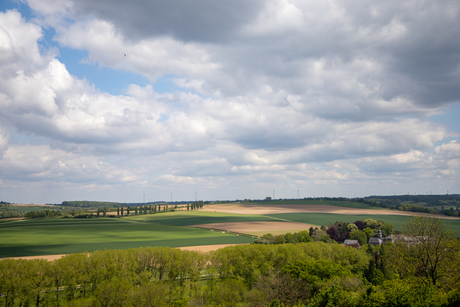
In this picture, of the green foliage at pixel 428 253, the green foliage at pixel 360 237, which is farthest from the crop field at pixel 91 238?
the green foliage at pixel 428 253

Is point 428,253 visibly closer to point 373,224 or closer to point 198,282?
point 198,282

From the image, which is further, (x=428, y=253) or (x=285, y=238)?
(x=285, y=238)

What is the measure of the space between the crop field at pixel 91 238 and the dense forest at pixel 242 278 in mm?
39576

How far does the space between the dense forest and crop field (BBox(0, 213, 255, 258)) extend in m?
39.6

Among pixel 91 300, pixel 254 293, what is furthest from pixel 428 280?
pixel 91 300

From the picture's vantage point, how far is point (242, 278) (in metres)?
69.1

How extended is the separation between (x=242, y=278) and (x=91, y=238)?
81.5 meters

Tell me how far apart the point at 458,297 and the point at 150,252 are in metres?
57.8

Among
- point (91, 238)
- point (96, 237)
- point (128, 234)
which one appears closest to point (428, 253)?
point (91, 238)

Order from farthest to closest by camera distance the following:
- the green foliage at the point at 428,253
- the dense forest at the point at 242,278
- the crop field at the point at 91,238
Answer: the crop field at the point at 91,238, the green foliage at the point at 428,253, the dense forest at the point at 242,278

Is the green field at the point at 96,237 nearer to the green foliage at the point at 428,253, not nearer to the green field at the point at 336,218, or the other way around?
the green field at the point at 336,218

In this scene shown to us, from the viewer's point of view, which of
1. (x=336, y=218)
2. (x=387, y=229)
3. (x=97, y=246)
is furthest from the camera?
(x=336, y=218)

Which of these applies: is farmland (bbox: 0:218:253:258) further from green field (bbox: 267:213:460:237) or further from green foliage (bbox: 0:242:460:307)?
green field (bbox: 267:213:460:237)

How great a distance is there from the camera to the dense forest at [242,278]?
45.5 metres
